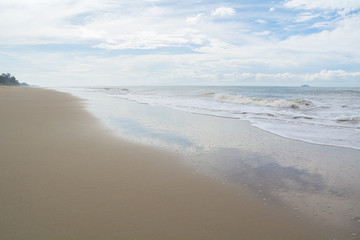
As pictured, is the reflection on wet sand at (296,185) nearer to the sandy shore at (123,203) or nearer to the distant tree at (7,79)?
the sandy shore at (123,203)

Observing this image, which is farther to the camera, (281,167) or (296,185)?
(281,167)

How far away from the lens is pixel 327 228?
2217 mm

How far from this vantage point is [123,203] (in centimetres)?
256

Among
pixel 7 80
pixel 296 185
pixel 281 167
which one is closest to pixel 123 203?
pixel 296 185

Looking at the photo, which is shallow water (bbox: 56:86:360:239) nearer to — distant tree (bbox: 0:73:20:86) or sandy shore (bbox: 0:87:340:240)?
sandy shore (bbox: 0:87:340:240)

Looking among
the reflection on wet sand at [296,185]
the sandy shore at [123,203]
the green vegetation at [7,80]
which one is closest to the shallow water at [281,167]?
the reflection on wet sand at [296,185]

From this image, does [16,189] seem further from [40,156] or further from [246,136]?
[246,136]

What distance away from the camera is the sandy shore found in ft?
6.89

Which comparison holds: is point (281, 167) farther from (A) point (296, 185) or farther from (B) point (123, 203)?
(B) point (123, 203)

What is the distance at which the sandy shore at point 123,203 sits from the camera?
6.89 feet

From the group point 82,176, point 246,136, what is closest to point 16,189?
point 82,176

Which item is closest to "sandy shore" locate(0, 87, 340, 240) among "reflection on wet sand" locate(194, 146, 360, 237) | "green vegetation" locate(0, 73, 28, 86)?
"reflection on wet sand" locate(194, 146, 360, 237)

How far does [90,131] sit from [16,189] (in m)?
3.66

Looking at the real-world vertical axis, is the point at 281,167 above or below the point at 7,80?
below
